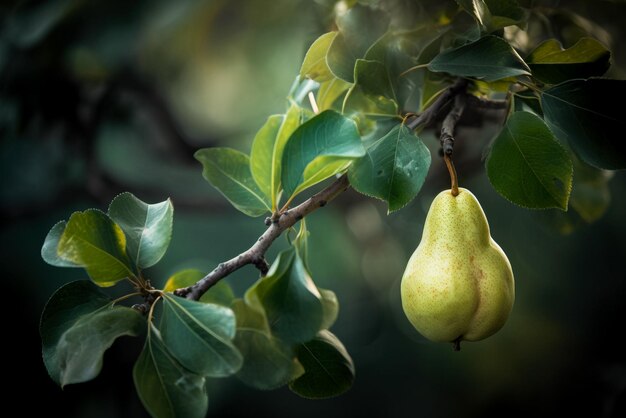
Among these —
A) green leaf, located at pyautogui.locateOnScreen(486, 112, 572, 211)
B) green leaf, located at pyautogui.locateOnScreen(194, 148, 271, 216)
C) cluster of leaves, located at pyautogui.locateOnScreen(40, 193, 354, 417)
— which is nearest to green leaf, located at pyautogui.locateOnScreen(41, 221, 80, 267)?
cluster of leaves, located at pyautogui.locateOnScreen(40, 193, 354, 417)

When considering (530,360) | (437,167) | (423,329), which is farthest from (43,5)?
(530,360)

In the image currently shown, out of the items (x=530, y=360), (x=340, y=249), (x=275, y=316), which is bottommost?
(x=530, y=360)

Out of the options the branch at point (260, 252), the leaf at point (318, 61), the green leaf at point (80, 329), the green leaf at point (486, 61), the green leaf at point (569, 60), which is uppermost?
the leaf at point (318, 61)

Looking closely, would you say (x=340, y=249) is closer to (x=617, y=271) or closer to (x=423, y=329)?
(x=617, y=271)

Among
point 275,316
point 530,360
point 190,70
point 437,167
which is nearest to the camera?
point 275,316

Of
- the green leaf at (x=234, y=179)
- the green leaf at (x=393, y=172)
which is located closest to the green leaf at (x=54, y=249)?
the green leaf at (x=234, y=179)

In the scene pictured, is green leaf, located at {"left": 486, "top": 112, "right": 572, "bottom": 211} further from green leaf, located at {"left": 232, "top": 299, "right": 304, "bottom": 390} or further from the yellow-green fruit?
green leaf, located at {"left": 232, "top": 299, "right": 304, "bottom": 390}

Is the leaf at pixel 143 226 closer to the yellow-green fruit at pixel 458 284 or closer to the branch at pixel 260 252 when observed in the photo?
the branch at pixel 260 252
